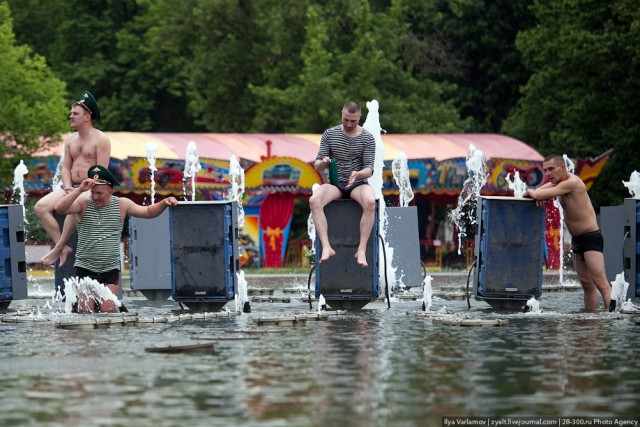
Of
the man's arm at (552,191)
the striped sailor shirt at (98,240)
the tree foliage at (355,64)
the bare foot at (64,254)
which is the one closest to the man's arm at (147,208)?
the striped sailor shirt at (98,240)

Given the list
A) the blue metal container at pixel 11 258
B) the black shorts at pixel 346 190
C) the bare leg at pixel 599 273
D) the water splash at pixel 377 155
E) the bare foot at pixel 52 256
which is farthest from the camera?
the water splash at pixel 377 155

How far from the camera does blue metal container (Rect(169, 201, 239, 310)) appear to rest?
16.9m

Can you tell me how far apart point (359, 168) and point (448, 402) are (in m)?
8.43

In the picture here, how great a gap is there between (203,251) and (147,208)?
1.07 m

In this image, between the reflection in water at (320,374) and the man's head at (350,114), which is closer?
the reflection in water at (320,374)

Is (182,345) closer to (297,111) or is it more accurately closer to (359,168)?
(359,168)

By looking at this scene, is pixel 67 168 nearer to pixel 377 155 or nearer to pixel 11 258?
pixel 11 258

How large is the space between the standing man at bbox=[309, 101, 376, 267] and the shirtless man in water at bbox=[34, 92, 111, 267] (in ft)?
7.31

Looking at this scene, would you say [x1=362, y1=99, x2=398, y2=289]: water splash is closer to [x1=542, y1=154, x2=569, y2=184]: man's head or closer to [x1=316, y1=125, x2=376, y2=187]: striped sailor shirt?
[x1=316, y1=125, x2=376, y2=187]: striped sailor shirt

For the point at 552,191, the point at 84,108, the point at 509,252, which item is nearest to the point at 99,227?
the point at 84,108

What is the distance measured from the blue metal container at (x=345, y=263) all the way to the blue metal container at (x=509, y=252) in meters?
1.15

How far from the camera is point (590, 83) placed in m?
48.7

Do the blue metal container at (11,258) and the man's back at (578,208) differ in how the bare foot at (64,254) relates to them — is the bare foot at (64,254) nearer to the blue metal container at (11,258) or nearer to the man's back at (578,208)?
the blue metal container at (11,258)

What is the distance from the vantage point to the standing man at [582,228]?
55.2ft
